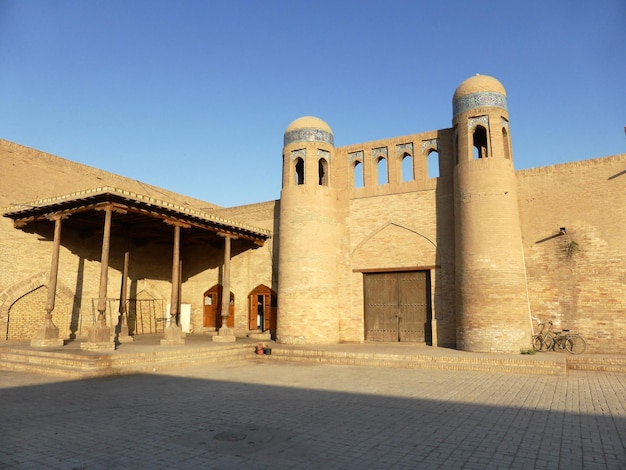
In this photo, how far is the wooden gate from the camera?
1586cm

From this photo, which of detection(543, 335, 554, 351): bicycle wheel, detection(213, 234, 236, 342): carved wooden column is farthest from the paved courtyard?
detection(213, 234, 236, 342): carved wooden column

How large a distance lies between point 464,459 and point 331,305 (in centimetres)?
1217

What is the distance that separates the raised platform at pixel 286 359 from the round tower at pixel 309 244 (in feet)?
8.22

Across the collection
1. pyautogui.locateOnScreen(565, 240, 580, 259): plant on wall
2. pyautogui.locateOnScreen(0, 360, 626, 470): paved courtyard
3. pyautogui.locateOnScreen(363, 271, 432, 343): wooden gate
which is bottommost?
pyautogui.locateOnScreen(0, 360, 626, 470): paved courtyard

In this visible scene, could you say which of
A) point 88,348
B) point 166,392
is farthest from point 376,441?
point 88,348

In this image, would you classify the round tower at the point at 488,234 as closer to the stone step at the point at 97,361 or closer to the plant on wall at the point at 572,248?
the plant on wall at the point at 572,248

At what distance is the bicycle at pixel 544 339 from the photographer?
1363 centimetres

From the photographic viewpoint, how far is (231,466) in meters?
4.39

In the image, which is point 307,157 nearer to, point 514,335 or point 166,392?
point 514,335

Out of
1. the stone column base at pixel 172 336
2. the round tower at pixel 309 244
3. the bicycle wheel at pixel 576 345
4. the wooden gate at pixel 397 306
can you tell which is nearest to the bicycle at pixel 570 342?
the bicycle wheel at pixel 576 345

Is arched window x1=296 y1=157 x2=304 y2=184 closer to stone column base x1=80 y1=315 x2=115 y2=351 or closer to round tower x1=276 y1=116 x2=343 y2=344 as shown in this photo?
round tower x1=276 y1=116 x2=343 y2=344

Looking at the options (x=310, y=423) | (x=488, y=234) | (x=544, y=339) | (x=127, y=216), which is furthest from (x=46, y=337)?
(x=544, y=339)

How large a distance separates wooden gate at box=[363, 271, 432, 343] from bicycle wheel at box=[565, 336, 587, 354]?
4.10m

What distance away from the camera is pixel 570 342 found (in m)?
13.3
